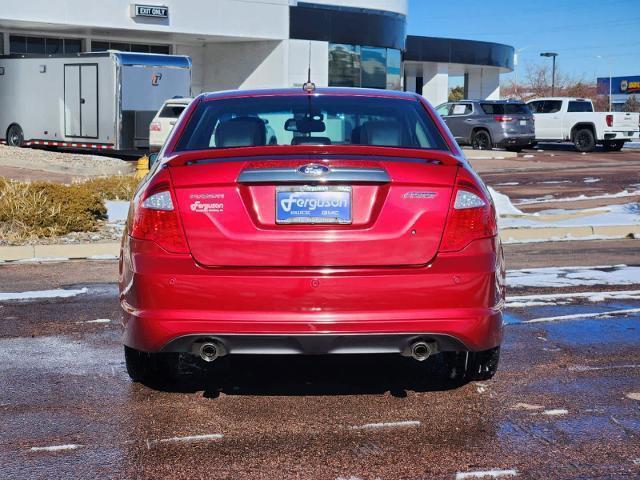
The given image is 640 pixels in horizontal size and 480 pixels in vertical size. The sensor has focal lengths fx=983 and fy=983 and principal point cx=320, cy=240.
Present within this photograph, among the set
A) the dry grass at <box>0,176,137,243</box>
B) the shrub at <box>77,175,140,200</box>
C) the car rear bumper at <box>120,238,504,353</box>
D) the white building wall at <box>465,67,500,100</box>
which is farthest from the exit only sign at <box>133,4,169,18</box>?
the car rear bumper at <box>120,238,504,353</box>

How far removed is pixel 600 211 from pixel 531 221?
1.66 m

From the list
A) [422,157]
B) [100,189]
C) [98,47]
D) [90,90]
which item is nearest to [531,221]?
[100,189]

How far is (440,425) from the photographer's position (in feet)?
14.9

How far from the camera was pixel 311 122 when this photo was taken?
18.0ft

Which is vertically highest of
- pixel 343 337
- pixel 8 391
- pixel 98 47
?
pixel 98 47

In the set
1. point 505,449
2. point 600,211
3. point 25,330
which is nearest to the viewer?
point 505,449

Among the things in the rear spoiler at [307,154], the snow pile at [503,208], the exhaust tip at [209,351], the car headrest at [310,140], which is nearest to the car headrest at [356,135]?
the car headrest at [310,140]

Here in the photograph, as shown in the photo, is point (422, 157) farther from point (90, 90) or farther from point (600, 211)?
point (90, 90)

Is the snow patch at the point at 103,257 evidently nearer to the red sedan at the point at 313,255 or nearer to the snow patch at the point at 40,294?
the snow patch at the point at 40,294

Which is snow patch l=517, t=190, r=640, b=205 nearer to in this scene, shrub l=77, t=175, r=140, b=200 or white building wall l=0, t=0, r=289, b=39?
shrub l=77, t=175, r=140, b=200

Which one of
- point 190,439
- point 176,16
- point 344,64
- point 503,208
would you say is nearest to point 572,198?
point 503,208

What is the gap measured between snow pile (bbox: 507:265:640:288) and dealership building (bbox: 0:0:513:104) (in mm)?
26260

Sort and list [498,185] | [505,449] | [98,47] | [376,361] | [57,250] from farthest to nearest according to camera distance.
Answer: [98,47] → [498,185] → [57,250] → [376,361] → [505,449]

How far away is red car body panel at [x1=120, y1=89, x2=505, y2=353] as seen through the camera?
438cm
